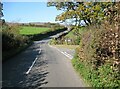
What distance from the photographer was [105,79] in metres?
11.7

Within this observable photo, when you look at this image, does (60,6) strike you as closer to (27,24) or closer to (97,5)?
(97,5)

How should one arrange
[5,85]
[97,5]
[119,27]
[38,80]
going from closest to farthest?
[119,27]
[5,85]
[38,80]
[97,5]

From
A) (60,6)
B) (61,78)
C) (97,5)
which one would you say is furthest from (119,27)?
(60,6)

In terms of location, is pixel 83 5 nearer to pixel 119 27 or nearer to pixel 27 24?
pixel 119 27

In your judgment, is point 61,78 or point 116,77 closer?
point 116,77

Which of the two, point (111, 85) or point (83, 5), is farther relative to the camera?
point (83, 5)

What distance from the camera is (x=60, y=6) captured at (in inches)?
1705

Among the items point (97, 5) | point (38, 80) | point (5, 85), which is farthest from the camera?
point (97, 5)

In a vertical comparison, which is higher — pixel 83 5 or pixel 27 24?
pixel 83 5

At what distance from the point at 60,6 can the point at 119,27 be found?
32139 mm

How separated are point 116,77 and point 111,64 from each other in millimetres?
755

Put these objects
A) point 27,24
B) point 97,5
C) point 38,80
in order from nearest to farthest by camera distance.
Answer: point 38,80
point 97,5
point 27,24

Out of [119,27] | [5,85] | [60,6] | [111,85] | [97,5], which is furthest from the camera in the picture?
[60,6]

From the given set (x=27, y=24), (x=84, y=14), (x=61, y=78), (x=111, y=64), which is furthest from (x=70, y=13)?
(x=27, y=24)
